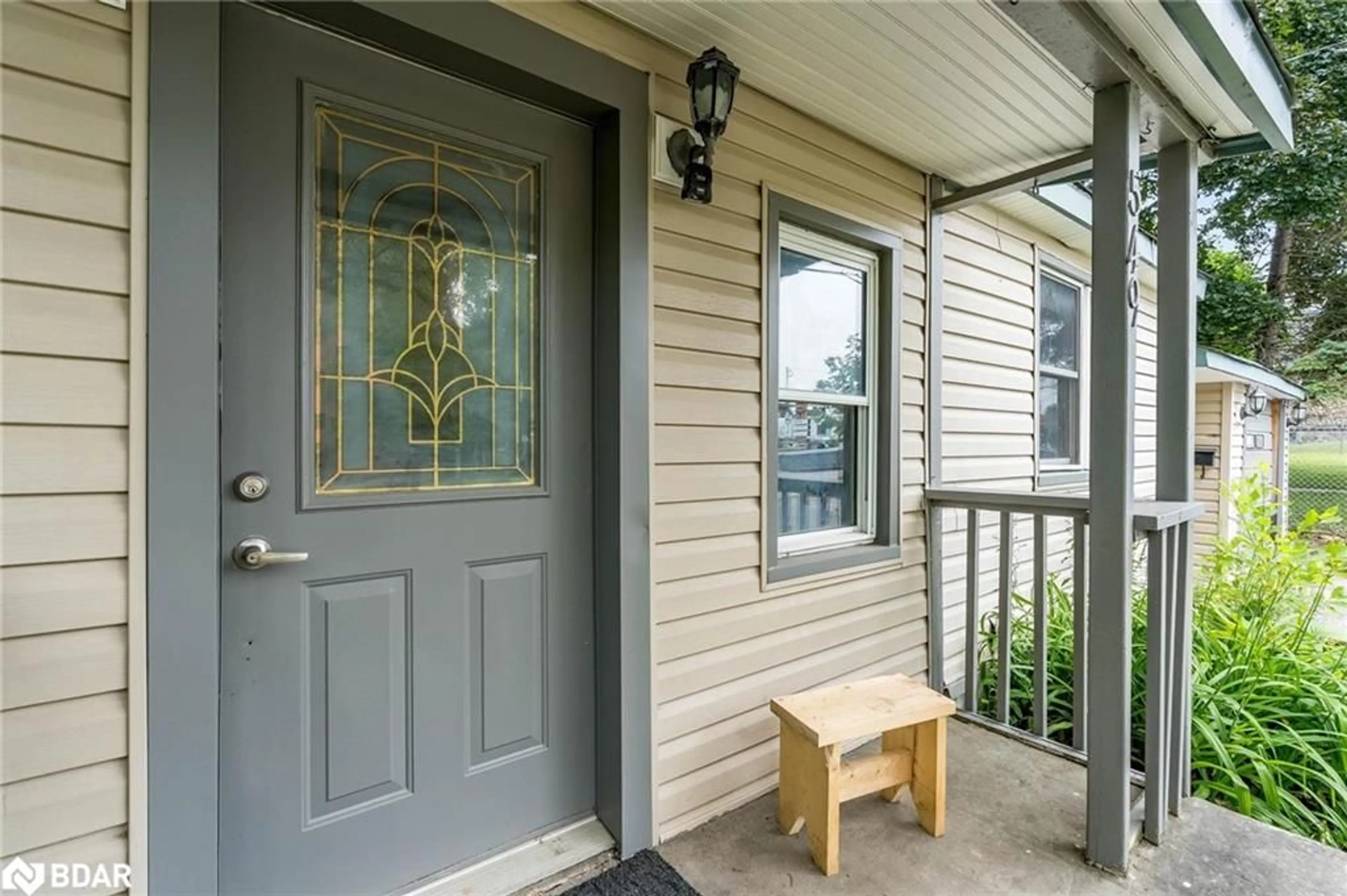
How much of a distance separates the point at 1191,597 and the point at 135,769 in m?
3.01

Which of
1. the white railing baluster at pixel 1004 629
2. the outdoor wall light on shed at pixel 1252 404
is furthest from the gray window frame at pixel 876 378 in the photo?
the outdoor wall light on shed at pixel 1252 404

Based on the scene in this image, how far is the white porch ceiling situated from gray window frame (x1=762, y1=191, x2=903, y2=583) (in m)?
0.37

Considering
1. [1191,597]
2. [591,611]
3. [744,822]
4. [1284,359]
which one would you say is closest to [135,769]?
[591,611]

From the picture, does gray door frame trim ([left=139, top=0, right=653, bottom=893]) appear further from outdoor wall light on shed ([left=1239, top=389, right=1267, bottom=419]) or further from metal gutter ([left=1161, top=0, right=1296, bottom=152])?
outdoor wall light on shed ([left=1239, top=389, right=1267, bottom=419])

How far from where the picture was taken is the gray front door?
54.4 inches

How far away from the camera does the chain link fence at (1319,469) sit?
9.82m

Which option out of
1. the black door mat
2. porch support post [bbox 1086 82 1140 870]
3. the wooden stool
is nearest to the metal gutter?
porch support post [bbox 1086 82 1140 870]

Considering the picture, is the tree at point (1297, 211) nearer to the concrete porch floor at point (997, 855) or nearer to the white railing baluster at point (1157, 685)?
the white railing baluster at point (1157, 685)

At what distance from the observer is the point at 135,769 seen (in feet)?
3.93

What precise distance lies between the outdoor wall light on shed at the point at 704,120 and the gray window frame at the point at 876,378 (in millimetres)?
389

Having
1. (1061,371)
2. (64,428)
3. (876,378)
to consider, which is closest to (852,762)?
(876,378)

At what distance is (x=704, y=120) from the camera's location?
180 centimetres

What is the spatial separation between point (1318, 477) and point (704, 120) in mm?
Result: 14609

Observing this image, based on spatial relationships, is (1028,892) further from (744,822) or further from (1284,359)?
(1284,359)
